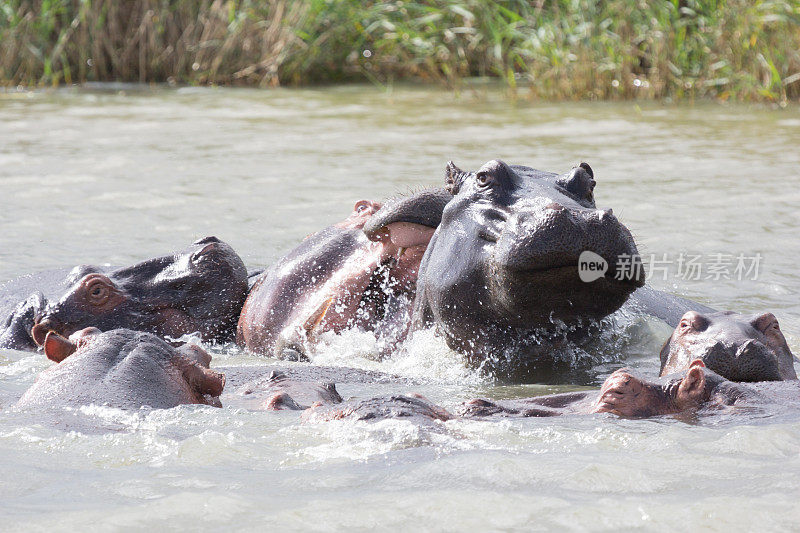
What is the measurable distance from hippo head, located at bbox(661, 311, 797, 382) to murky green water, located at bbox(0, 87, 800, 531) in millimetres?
318

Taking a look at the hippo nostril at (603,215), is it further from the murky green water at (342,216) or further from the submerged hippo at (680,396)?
the murky green water at (342,216)

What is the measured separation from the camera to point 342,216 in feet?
21.7

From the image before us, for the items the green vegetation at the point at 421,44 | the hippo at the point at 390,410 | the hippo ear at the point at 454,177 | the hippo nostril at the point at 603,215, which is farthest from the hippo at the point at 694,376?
the green vegetation at the point at 421,44

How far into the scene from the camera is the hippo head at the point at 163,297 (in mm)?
4008

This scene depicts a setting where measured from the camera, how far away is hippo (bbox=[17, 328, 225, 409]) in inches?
110

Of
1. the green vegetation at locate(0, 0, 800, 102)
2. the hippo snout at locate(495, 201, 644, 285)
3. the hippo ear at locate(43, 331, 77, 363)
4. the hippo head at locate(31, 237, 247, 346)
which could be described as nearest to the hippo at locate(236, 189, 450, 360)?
the hippo head at locate(31, 237, 247, 346)

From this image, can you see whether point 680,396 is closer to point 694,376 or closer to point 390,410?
point 694,376

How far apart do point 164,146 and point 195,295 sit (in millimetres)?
5525

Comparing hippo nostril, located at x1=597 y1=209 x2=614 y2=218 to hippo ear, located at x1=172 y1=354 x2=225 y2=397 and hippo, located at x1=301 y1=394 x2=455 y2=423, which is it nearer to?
hippo, located at x1=301 y1=394 x2=455 y2=423

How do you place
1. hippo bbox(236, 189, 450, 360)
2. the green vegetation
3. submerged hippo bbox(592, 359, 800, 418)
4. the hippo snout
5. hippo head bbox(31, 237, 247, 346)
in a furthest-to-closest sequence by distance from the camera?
the green vegetation
hippo head bbox(31, 237, 247, 346)
hippo bbox(236, 189, 450, 360)
the hippo snout
submerged hippo bbox(592, 359, 800, 418)

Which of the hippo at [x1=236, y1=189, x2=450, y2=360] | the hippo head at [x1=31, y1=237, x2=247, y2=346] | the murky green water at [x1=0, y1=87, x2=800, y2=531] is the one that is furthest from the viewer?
the hippo head at [x1=31, y1=237, x2=247, y2=346]

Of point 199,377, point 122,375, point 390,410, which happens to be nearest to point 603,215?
point 390,410

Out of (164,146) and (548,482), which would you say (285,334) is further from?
(164,146)

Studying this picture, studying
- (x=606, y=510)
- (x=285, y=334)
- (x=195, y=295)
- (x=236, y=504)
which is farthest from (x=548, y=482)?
(x=195, y=295)
